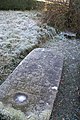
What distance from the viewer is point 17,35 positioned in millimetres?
4602

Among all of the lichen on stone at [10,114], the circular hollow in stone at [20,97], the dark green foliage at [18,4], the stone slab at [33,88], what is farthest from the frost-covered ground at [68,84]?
the dark green foliage at [18,4]

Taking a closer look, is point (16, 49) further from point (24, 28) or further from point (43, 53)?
point (24, 28)

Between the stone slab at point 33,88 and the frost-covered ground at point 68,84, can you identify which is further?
the frost-covered ground at point 68,84

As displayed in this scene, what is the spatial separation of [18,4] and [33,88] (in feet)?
16.1

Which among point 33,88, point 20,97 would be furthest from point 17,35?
point 20,97

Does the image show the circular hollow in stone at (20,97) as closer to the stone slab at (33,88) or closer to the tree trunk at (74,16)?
the stone slab at (33,88)

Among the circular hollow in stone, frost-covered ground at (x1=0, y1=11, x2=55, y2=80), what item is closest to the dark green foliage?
frost-covered ground at (x1=0, y1=11, x2=55, y2=80)

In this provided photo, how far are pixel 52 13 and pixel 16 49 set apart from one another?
187 centimetres

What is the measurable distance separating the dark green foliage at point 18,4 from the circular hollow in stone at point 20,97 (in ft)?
15.9

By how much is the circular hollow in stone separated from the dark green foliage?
4858 millimetres

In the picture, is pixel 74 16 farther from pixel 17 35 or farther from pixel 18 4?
pixel 18 4

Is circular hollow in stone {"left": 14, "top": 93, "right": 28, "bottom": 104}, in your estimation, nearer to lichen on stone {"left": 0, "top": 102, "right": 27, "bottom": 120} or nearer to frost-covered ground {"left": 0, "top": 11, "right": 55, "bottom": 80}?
lichen on stone {"left": 0, "top": 102, "right": 27, "bottom": 120}

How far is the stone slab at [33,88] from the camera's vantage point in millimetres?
2227

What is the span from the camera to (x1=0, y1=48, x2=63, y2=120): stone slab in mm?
2227
